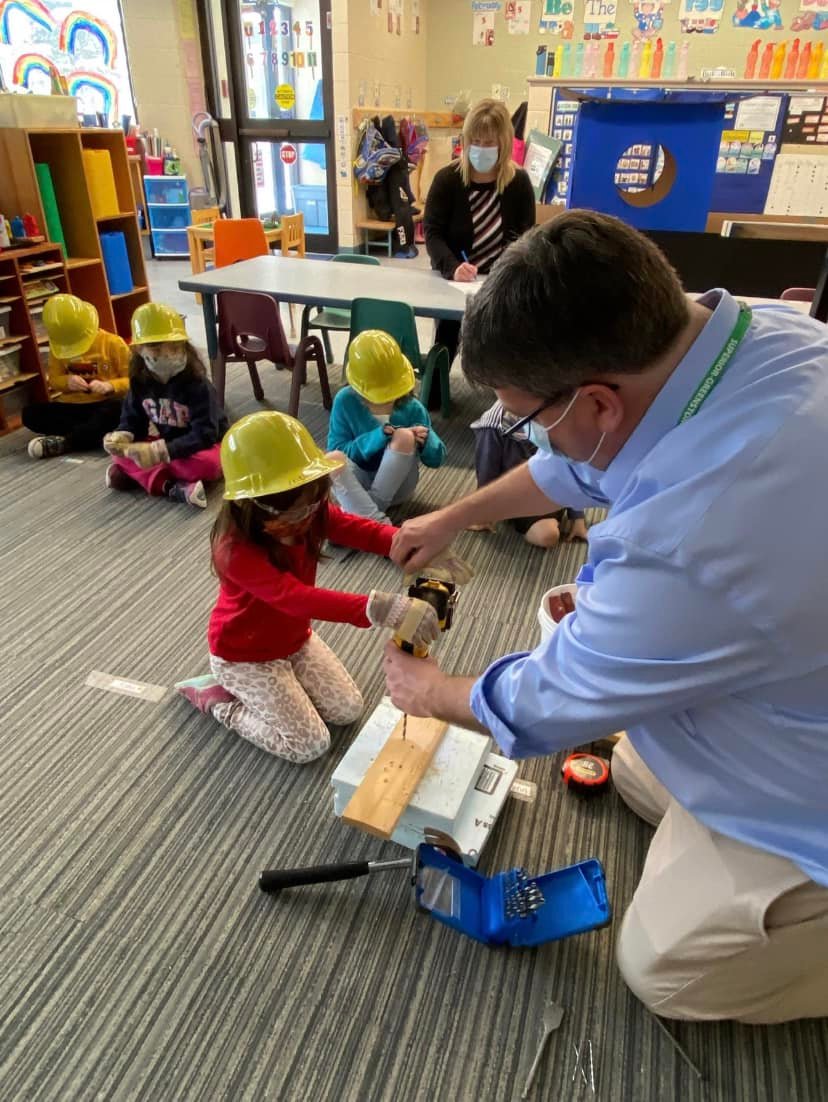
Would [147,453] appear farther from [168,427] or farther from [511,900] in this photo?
[511,900]

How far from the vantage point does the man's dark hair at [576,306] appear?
833 mm

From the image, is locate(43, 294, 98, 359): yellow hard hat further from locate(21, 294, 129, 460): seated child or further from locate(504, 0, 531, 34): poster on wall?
locate(504, 0, 531, 34): poster on wall

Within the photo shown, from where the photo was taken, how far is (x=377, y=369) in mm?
2705

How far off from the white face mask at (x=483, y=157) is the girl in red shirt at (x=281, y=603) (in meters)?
2.57

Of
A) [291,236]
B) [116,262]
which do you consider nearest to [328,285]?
[116,262]

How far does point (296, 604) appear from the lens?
163cm

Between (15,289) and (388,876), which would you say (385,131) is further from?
(388,876)

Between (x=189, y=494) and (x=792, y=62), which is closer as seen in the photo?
(x=189, y=494)

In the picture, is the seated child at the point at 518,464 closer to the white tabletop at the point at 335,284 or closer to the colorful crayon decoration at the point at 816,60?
the white tabletop at the point at 335,284

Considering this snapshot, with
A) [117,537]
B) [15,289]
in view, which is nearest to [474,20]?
[15,289]

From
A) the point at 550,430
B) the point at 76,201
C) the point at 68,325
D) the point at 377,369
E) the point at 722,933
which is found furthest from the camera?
the point at 76,201

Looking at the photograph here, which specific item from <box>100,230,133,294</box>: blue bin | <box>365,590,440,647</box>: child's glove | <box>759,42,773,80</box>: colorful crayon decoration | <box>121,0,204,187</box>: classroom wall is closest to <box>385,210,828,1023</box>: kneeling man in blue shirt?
<box>365,590,440,647</box>: child's glove

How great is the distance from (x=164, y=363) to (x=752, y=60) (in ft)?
23.4

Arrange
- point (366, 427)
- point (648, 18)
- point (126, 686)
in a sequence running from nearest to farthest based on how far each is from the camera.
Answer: point (126, 686) < point (366, 427) < point (648, 18)
